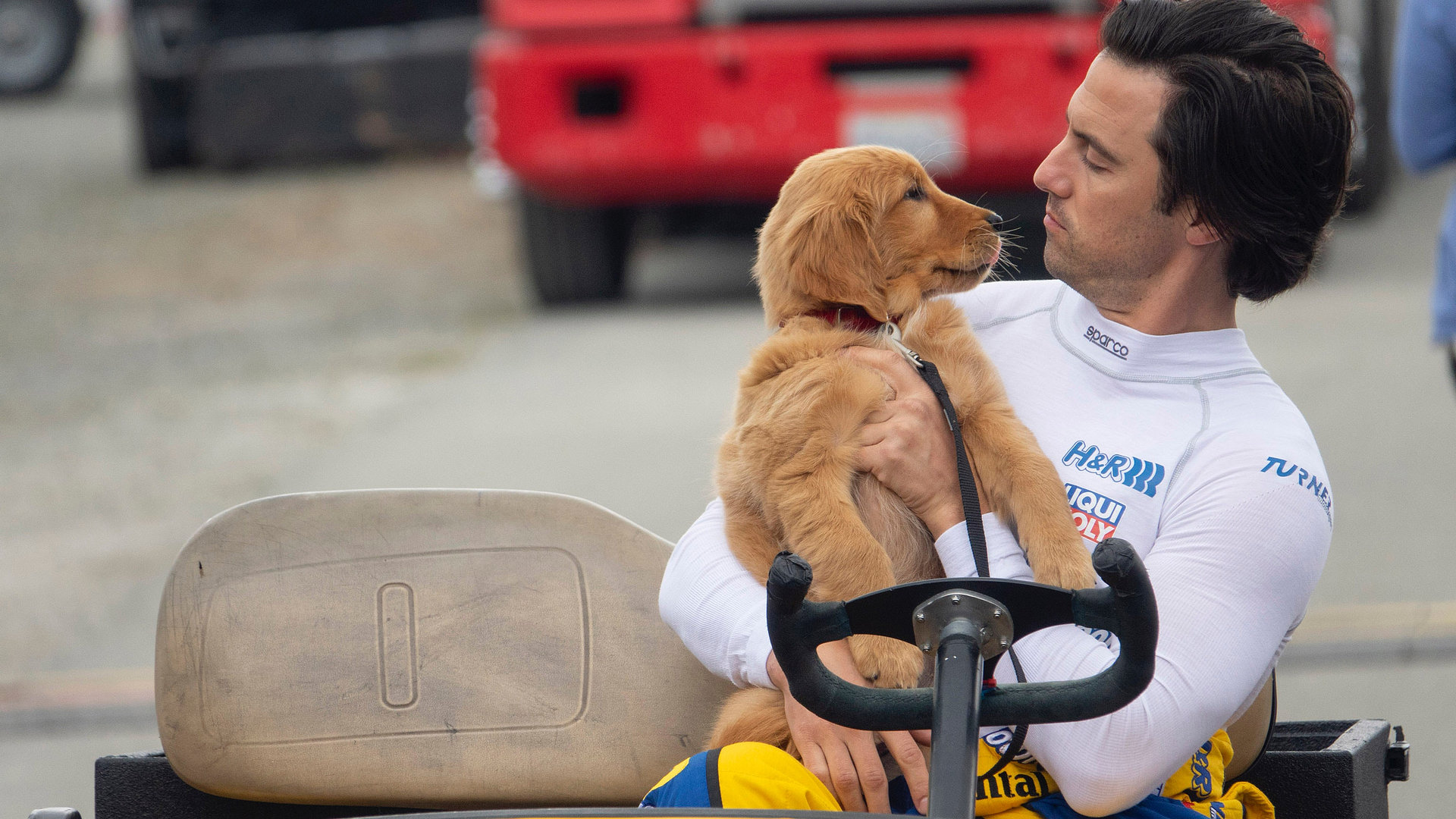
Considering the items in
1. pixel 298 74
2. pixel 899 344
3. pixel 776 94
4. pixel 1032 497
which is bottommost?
pixel 298 74

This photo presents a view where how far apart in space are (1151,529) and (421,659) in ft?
3.12

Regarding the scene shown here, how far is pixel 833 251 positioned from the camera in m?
2.21

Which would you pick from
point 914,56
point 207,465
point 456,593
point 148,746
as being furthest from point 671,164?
point 456,593

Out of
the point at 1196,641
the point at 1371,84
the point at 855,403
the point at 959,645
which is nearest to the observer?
the point at 959,645

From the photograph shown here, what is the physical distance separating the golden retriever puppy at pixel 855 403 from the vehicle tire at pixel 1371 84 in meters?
5.21

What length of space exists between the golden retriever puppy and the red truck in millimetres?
4156

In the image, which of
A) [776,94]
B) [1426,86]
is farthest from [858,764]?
[776,94]

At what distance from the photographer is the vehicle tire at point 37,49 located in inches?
592

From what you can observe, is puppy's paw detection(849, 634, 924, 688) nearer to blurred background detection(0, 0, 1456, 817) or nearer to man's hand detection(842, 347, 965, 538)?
man's hand detection(842, 347, 965, 538)

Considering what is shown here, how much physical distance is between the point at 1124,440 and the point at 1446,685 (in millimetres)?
2401

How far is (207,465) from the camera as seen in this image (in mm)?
5793

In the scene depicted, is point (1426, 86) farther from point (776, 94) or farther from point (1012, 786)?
point (776, 94)

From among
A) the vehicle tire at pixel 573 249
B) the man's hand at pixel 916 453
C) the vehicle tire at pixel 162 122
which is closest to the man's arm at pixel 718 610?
the man's hand at pixel 916 453

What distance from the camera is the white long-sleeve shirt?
1638 millimetres
